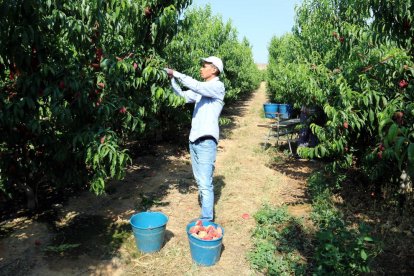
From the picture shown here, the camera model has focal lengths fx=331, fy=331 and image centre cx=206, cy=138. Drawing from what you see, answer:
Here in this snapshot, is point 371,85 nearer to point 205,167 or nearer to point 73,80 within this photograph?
point 205,167

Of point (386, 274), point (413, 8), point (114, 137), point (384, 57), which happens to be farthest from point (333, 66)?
point (114, 137)

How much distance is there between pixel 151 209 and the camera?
5.77 metres

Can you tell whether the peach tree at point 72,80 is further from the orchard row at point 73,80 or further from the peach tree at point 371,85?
the peach tree at point 371,85

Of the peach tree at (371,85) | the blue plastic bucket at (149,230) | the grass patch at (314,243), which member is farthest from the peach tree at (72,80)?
the peach tree at (371,85)

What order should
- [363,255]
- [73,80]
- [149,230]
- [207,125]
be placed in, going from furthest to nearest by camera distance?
[207,125]
[149,230]
[73,80]
[363,255]

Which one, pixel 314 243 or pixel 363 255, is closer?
pixel 363 255

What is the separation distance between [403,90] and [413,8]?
1.02 m

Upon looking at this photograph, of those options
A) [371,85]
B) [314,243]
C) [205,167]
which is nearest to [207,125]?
[205,167]

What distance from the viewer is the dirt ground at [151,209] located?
406 cm

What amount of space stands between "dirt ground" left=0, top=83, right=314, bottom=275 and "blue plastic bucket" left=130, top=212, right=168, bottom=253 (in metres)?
0.12

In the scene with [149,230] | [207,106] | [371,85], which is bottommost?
[149,230]

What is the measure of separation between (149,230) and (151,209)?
1630mm

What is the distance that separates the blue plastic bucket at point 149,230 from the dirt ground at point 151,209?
0.41ft

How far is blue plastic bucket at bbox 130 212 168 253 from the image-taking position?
4172 mm
